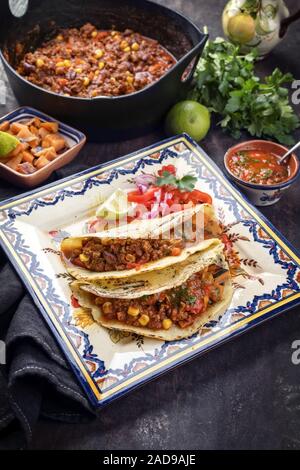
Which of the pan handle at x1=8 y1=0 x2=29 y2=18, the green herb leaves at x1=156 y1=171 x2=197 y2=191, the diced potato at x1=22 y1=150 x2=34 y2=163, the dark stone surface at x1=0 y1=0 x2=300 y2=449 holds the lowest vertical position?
the dark stone surface at x1=0 y1=0 x2=300 y2=449

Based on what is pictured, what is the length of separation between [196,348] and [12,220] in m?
1.63

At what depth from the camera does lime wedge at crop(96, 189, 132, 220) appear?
4.14 m

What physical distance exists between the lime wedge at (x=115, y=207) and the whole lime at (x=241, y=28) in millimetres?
2403

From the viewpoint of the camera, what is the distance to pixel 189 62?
14.9 feet

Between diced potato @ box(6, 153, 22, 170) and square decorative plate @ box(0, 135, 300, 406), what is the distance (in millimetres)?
345

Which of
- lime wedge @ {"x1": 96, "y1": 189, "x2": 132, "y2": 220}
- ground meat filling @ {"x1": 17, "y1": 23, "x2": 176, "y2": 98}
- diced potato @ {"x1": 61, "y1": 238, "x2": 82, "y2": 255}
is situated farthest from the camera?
ground meat filling @ {"x1": 17, "y1": 23, "x2": 176, "y2": 98}

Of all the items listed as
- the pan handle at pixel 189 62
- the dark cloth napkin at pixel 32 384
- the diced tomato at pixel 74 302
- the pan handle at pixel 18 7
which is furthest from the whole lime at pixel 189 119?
the dark cloth napkin at pixel 32 384

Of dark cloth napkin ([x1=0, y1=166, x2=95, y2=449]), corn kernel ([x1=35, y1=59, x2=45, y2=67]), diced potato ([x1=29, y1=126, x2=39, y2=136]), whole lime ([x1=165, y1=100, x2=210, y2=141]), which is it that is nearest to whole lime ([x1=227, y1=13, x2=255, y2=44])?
whole lime ([x1=165, y1=100, x2=210, y2=141])

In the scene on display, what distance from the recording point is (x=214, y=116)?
5.31m

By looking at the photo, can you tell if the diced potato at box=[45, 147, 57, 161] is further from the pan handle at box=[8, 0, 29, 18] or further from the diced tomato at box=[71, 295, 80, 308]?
the pan handle at box=[8, 0, 29, 18]

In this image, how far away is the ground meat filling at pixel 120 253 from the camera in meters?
3.82

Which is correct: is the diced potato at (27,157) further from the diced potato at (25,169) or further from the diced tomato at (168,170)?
the diced tomato at (168,170)
